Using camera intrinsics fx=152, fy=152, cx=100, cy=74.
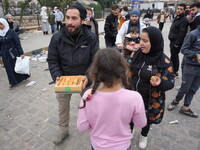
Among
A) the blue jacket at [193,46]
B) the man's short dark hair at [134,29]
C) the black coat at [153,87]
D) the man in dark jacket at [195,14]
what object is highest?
the man in dark jacket at [195,14]

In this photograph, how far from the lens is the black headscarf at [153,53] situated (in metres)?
1.82

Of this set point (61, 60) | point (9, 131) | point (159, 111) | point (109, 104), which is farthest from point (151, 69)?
point (9, 131)

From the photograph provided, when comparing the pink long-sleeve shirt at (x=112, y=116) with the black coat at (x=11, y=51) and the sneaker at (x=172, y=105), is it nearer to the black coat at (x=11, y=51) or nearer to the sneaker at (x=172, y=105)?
the sneaker at (x=172, y=105)

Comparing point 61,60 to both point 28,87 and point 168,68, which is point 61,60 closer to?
point 168,68

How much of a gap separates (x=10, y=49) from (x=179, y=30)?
16.2 feet

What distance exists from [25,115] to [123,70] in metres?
3.01

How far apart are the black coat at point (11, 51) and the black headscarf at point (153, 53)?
385 cm

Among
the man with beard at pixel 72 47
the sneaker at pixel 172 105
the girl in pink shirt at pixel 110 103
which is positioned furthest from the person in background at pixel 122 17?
the girl in pink shirt at pixel 110 103

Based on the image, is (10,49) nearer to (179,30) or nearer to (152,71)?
(152,71)

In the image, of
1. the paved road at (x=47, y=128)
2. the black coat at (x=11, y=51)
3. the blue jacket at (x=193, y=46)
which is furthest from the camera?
the black coat at (x=11, y=51)

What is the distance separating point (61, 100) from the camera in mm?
2408

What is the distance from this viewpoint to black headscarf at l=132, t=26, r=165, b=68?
1.82m

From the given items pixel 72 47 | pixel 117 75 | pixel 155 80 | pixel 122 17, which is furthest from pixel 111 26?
pixel 117 75

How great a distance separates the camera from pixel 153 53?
1931 millimetres
